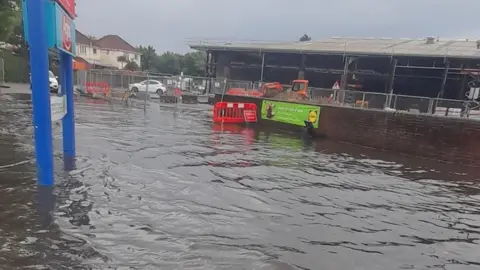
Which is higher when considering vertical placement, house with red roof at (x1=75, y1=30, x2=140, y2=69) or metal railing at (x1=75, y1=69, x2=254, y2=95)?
house with red roof at (x1=75, y1=30, x2=140, y2=69)

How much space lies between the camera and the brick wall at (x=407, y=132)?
13.6 m

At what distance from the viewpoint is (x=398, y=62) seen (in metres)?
32.4

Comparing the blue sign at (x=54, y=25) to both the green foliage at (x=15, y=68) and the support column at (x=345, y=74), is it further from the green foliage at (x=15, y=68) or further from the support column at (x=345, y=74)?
the green foliage at (x=15, y=68)

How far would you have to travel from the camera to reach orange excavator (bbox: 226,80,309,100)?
19859mm

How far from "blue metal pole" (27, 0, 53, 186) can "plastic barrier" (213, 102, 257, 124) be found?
44.4ft

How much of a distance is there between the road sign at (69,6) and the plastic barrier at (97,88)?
2305 cm

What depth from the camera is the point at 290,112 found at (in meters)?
18.2

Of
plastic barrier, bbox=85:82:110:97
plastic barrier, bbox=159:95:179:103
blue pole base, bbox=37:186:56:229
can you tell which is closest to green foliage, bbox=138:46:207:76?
plastic barrier, bbox=85:82:110:97

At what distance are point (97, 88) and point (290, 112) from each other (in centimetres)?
1876

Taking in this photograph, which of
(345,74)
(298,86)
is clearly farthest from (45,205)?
(345,74)

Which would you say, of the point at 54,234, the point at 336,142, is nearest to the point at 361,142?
the point at 336,142

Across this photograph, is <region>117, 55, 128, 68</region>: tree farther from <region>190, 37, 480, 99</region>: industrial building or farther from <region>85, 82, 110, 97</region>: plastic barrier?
<region>85, 82, 110, 97</region>: plastic barrier

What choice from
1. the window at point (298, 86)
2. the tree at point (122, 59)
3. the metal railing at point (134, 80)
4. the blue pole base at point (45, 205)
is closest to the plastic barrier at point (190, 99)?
the metal railing at point (134, 80)

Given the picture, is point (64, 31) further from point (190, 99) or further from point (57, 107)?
point (190, 99)
